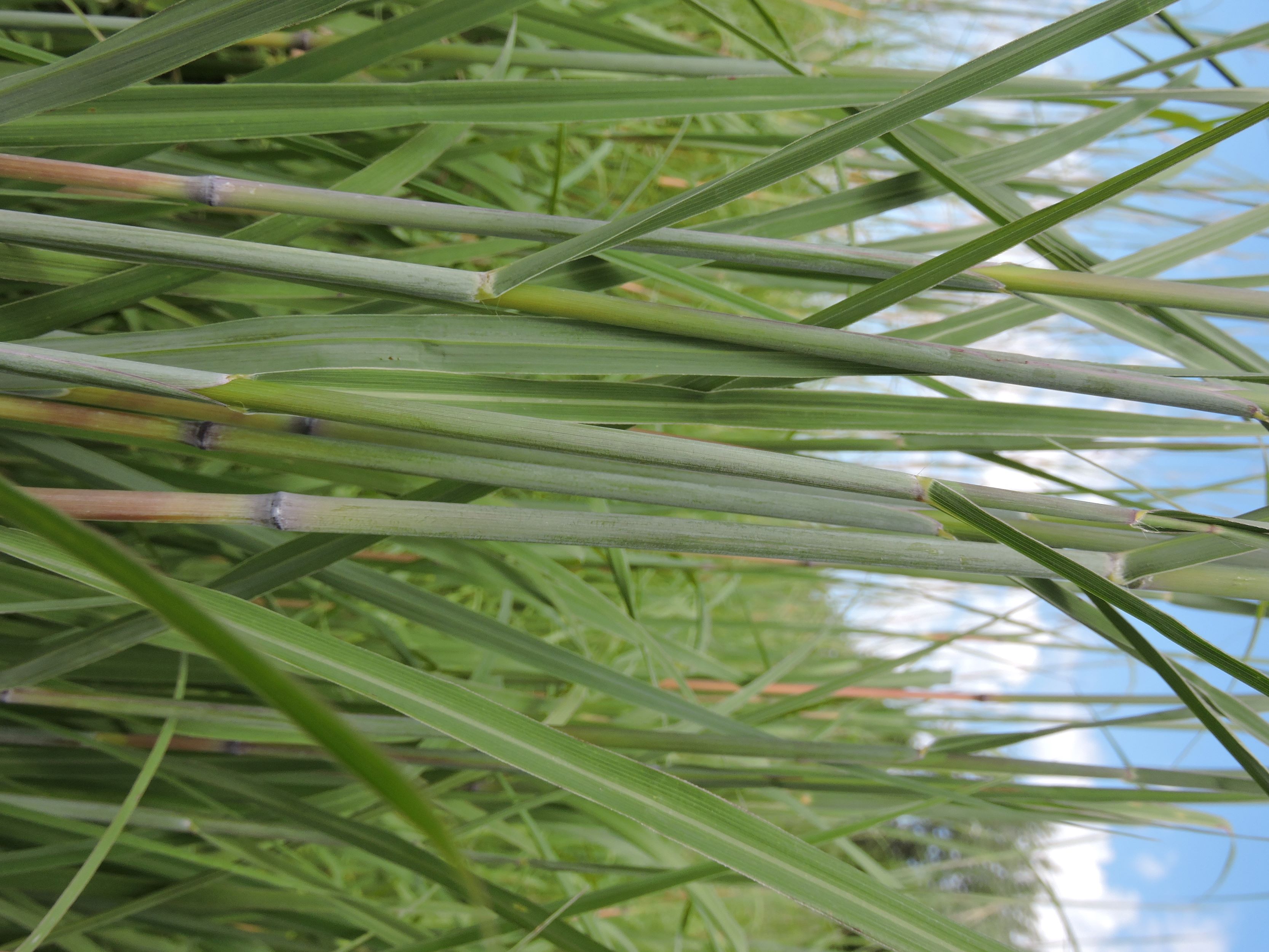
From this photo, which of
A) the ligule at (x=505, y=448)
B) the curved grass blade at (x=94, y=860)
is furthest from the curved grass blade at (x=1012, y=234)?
the curved grass blade at (x=94, y=860)

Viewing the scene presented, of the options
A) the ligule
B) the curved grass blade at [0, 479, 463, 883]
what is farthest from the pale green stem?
the curved grass blade at [0, 479, 463, 883]

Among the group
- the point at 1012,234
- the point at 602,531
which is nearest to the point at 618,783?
the point at 602,531

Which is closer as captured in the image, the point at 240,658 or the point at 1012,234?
the point at 240,658

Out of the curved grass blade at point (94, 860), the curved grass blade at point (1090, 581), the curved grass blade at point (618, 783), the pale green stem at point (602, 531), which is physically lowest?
the curved grass blade at point (94, 860)

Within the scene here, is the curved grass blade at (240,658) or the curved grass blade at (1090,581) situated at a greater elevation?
the curved grass blade at (1090,581)

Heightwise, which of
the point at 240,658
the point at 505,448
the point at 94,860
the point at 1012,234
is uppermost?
the point at 1012,234

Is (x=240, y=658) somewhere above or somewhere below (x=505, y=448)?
below

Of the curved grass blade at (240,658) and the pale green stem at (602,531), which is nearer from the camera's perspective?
the curved grass blade at (240,658)

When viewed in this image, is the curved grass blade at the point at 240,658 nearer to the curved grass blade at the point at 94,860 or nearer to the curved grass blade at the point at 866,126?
the curved grass blade at the point at 866,126

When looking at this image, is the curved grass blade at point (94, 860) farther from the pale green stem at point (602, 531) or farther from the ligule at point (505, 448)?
the pale green stem at point (602, 531)

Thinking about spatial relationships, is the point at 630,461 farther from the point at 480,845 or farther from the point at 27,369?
the point at 480,845

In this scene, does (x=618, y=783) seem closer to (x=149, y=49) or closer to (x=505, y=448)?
(x=505, y=448)

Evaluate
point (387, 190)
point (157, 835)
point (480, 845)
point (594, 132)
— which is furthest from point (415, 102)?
point (480, 845)

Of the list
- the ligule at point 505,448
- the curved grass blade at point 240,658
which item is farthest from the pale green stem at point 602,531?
the curved grass blade at point 240,658
